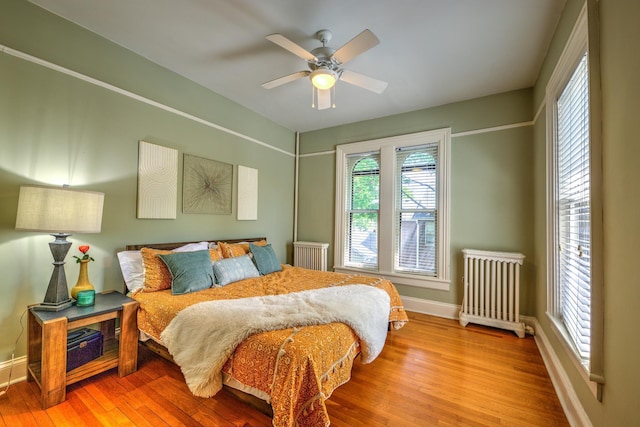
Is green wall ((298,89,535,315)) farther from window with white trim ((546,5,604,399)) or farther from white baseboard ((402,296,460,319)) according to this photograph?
window with white trim ((546,5,604,399))

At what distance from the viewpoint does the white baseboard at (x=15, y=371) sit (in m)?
1.88

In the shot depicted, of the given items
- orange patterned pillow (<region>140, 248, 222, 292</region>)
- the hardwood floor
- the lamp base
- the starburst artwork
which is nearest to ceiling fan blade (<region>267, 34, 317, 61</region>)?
the starburst artwork

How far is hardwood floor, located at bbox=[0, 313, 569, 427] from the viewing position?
1.63m

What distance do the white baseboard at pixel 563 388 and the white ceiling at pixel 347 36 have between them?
104 inches

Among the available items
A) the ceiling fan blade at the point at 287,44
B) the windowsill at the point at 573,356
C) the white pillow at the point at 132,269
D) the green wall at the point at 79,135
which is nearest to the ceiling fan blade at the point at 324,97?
the ceiling fan blade at the point at 287,44

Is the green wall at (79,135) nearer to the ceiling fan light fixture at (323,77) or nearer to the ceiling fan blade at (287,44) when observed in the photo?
the ceiling fan blade at (287,44)

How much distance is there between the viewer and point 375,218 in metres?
4.05

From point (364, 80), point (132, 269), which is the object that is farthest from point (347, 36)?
point (132, 269)

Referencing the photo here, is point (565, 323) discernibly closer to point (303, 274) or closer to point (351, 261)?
point (303, 274)

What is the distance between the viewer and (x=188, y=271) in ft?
7.82

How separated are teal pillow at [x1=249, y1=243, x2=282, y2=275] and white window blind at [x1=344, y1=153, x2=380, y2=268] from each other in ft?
4.59

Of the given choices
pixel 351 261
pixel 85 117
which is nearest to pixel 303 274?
pixel 351 261

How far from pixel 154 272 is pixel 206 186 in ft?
3.98

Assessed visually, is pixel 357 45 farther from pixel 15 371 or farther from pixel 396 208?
pixel 15 371
